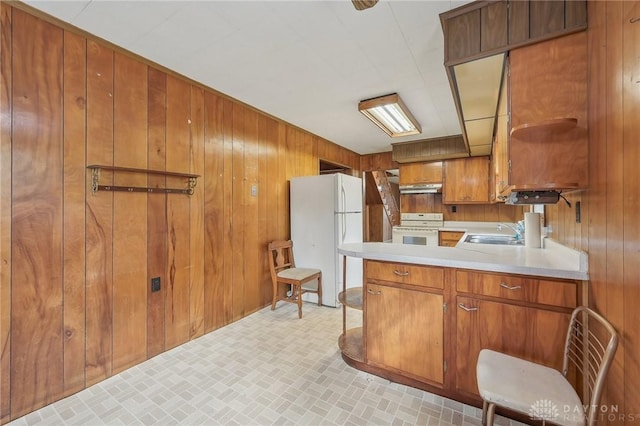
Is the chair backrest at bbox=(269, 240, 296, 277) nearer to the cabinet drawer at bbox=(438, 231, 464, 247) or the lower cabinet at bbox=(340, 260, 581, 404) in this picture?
the lower cabinet at bbox=(340, 260, 581, 404)

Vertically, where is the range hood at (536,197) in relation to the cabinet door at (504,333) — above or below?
above

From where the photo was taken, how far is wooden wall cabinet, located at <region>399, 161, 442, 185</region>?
5062 mm

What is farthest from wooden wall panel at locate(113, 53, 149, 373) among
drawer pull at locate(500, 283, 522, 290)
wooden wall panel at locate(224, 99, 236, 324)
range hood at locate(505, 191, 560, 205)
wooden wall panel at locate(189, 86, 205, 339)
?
range hood at locate(505, 191, 560, 205)

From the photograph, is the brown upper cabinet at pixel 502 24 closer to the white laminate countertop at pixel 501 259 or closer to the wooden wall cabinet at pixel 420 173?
the white laminate countertop at pixel 501 259

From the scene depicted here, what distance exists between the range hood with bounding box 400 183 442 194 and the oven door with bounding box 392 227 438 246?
0.76m

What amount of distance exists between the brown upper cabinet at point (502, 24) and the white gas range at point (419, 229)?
3915 millimetres

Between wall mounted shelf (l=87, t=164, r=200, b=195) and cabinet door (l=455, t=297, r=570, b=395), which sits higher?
wall mounted shelf (l=87, t=164, r=200, b=195)

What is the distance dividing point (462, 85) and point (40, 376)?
11.4ft

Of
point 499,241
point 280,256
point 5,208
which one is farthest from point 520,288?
point 5,208

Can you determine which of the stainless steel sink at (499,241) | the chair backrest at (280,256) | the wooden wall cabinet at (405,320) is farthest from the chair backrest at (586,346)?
the chair backrest at (280,256)

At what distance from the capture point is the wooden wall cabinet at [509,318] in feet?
4.72

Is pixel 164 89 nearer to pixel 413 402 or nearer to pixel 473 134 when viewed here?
pixel 413 402

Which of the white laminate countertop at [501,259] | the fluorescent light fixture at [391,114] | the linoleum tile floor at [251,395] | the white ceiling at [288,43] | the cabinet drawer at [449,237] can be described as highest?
the white ceiling at [288,43]

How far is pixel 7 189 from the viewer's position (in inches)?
62.8
